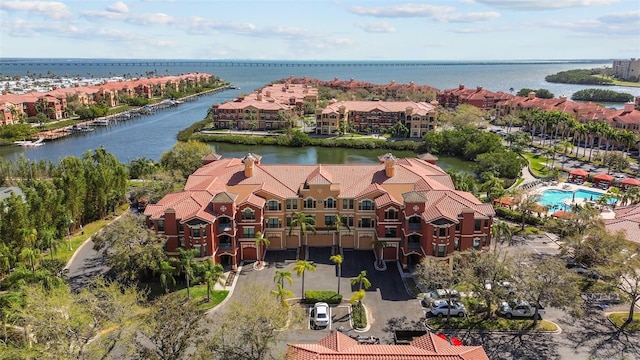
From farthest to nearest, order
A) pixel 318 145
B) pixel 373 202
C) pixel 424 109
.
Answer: pixel 424 109 < pixel 318 145 < pixel 373 202

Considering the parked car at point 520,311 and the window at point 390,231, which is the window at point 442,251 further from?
the parked car at point 520,311

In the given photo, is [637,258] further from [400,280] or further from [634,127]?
[634,127]

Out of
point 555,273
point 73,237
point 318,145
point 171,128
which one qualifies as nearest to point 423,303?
point 555,273

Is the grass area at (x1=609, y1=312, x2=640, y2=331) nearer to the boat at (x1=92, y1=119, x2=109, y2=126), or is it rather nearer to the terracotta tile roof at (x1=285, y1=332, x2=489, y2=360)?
the terracotta tile roof at (x1=285, y1=332, x2=489, y2=360)

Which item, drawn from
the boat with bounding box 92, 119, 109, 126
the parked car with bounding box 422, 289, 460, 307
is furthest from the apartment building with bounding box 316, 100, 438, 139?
the parked car with bounding box 422, 289, 460, 307

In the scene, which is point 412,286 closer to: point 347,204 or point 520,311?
point 520,311

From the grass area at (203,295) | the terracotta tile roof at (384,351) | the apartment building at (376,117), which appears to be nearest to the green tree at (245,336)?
the terracotta tile roof at (384,351)
